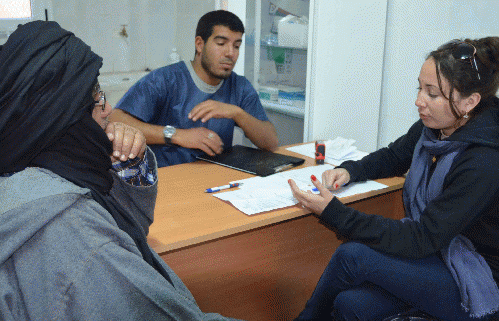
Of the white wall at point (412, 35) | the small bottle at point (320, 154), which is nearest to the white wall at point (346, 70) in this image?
the white wall at point (412, 35)

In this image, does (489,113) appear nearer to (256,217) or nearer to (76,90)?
(256,217)

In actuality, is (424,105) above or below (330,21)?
below

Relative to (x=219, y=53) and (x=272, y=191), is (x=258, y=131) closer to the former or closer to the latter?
(x=219, y=53)

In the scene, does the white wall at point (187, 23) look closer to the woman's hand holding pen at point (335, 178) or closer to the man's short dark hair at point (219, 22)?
the man's short dark hair at point (219, 22)

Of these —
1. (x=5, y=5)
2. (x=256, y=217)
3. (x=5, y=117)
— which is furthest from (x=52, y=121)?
(x=5, y=5)

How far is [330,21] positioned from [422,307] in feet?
5.33

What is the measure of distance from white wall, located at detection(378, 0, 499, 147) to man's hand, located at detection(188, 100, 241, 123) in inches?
43.9

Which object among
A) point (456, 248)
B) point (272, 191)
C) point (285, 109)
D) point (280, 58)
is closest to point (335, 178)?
point (272, 191)

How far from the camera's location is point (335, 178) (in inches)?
73.8

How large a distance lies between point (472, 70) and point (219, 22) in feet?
4.10

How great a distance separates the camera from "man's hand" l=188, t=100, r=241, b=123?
6.74ft

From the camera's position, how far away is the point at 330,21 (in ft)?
8.55

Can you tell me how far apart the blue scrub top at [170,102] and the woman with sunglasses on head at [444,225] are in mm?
857

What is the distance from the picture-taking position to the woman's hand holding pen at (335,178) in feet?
6.04
